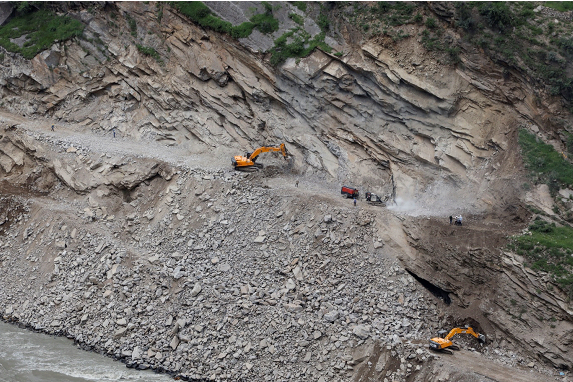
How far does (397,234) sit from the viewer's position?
23250mm

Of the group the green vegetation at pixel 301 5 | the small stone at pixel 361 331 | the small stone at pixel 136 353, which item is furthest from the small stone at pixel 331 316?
the green vegetation at pixel 301 5

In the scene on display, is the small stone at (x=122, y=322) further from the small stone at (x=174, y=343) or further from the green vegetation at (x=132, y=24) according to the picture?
the green vegetation at (x=132, y=24)

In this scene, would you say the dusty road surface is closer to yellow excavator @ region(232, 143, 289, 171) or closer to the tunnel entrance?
the tunnel entrance

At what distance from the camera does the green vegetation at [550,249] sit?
1950 cm

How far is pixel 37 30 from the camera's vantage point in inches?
1329

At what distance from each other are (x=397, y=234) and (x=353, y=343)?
→ 201 inches

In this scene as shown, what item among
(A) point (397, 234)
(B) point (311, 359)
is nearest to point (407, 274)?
(A) point (397, 234)

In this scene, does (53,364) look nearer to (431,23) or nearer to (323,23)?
(323,23)

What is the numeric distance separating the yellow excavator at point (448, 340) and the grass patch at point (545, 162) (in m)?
6.35

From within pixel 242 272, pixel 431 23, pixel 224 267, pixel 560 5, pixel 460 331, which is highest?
pixel 560 5

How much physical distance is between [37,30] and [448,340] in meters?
27.8

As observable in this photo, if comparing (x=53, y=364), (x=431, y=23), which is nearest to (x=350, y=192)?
(x=431, y=23)

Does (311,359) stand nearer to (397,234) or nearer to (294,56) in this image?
(397,234)

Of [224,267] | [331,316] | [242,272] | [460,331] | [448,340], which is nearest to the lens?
[448,340]
